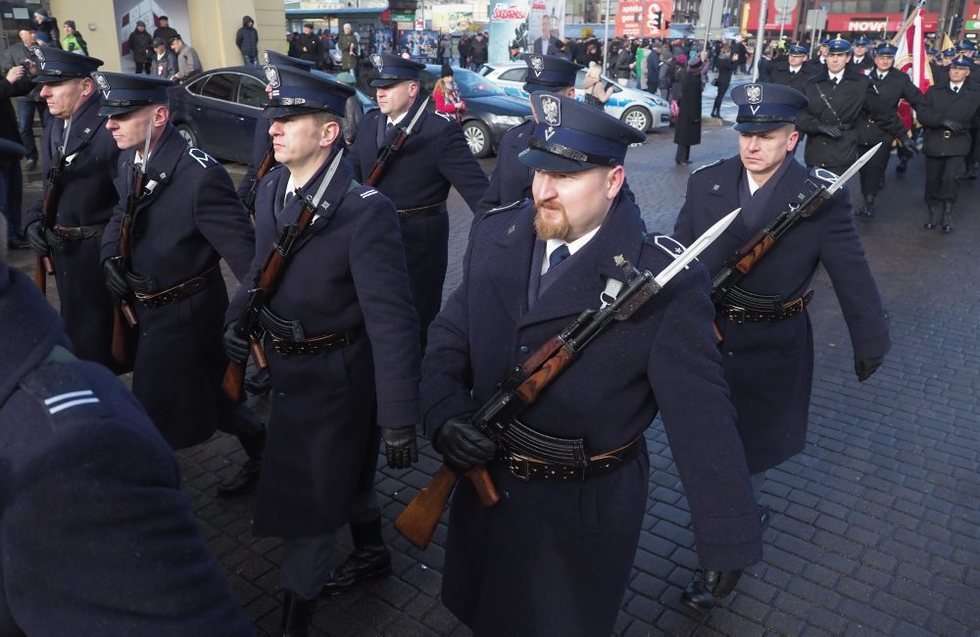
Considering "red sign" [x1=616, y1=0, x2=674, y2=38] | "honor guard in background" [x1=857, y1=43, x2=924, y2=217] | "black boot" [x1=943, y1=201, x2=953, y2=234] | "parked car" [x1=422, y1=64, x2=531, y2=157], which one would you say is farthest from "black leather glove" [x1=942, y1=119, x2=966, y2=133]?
"red sign" [x1=616, y1=0, x2=674, y2=38]

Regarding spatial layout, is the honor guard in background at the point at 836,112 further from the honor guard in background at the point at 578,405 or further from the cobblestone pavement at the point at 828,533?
the honor guard in background at the point at 578,405

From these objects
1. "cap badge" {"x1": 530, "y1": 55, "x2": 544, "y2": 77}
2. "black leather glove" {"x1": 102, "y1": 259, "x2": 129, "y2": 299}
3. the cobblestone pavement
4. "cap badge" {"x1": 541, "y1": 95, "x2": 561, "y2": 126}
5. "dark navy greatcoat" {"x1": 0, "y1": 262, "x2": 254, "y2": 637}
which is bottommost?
the cobblestone pavement

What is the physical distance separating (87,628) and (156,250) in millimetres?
2759

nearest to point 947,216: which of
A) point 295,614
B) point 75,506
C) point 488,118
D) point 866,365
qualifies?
point 488,118

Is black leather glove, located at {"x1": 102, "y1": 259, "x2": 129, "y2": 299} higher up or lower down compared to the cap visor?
lower down

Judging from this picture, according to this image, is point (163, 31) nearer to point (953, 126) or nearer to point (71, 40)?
point (71, 40)

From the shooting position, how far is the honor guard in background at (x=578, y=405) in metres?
2.27

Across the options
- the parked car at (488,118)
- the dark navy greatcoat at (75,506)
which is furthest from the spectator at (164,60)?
the dark navy greatcoat at (75,506)

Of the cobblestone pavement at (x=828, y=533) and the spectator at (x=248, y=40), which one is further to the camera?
the spectator at (x=248, y=40)

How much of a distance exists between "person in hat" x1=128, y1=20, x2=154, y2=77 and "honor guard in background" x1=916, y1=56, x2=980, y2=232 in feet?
45.3

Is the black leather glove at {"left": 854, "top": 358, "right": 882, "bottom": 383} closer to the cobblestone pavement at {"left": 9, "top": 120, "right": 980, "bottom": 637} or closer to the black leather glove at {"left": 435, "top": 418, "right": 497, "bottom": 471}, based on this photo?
the cobblestone pavement at {"left": 9, "top": 120, "right": 980, "bottom": 637}

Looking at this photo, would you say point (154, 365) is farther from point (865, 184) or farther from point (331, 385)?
point (865, 184)

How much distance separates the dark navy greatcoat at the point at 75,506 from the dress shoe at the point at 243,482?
119 inches

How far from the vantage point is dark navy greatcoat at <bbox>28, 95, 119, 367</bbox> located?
441 cm
